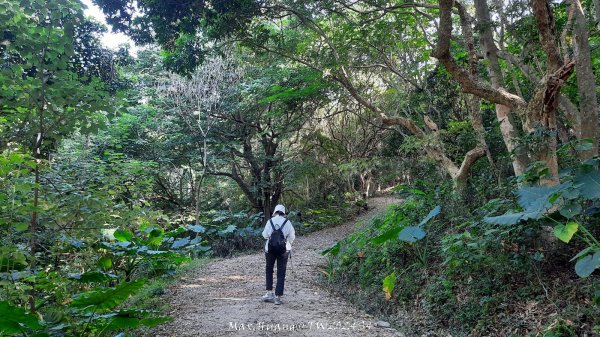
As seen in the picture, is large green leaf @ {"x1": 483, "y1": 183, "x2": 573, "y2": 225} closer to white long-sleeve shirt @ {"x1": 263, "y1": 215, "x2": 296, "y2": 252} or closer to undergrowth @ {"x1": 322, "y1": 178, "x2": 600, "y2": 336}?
undergrowth @ {"x1": 322, "y1": 178, "x2": 600, "y2": 336}

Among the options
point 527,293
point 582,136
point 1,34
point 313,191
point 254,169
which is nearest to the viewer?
point 1,34

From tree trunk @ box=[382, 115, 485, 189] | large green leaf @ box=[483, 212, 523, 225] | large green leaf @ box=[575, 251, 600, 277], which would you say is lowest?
large green leaf @ box=[575, 251, 600, 277]

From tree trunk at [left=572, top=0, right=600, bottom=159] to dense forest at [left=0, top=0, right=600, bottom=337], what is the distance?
0.08 ft

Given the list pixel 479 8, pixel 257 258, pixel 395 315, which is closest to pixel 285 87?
pixel 257 258

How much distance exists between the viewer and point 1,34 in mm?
3883

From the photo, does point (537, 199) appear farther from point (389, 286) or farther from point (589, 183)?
point (389, 286)

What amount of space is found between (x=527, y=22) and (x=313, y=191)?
51.8 ft

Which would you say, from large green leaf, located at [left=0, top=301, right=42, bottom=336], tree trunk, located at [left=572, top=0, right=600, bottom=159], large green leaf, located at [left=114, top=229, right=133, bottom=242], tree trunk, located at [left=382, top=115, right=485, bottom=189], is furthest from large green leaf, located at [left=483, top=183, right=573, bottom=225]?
large green leaf, located at [left=114, top=229, right=133, bottom=242]

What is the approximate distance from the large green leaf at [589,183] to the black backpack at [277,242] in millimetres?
3928

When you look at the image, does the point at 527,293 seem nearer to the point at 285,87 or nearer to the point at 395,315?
the point at 395,315

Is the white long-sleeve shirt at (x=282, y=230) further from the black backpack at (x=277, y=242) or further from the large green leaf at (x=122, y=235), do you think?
the large green leaf at (x=122, y=235)

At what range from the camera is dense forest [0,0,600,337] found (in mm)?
3973

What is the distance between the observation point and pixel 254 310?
584 cm

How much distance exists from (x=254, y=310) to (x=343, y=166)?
8.82m
